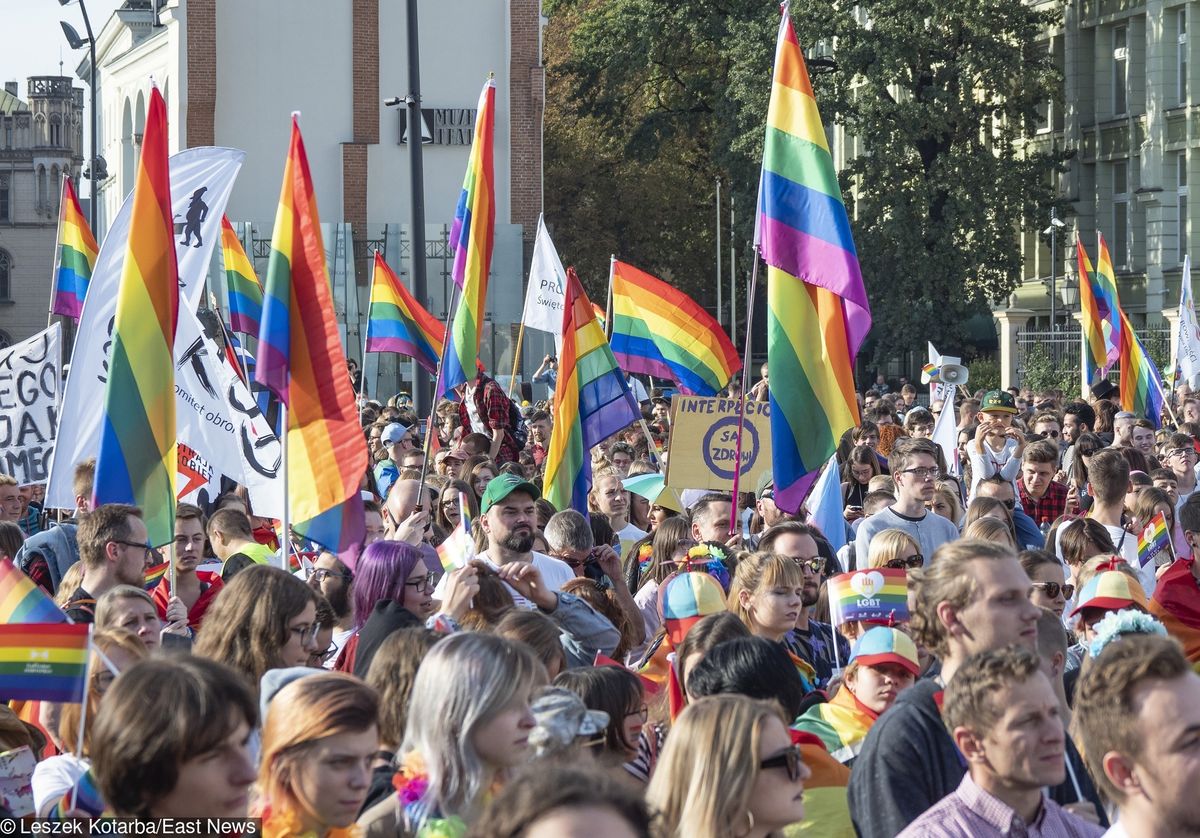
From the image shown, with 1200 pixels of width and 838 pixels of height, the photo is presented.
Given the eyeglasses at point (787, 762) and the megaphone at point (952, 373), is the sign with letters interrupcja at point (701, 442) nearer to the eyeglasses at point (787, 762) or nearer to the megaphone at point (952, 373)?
the eyeglasses at point (787, 762)

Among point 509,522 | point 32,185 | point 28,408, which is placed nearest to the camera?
point 509,522

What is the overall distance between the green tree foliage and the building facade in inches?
2786

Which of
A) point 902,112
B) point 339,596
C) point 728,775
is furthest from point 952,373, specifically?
point 902,112

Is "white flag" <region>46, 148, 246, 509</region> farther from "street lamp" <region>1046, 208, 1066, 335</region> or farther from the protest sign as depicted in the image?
"street lamp" <region>1046, 208, 1066, 335</region>

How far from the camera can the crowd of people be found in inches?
151

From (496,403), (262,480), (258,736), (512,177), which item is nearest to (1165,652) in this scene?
(258,736)

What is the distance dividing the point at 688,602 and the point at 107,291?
13.1ft

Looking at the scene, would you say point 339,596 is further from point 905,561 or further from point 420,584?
point 905,561

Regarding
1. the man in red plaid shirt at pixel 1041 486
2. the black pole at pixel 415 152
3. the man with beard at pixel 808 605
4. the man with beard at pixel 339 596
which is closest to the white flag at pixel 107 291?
the man with beard at pixel 339 596

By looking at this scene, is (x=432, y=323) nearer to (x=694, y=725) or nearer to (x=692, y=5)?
(x=694, y=725)

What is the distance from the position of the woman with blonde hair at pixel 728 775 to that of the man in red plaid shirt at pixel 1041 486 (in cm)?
823

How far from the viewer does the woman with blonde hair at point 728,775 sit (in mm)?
4082

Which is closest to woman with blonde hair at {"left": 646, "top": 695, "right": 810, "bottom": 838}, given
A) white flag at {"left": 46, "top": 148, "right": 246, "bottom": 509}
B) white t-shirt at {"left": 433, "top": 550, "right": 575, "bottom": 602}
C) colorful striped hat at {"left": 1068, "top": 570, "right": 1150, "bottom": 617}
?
colorful striped hat at {"left": 1068, "top": 570, "right": 1150, "bottom": 617}

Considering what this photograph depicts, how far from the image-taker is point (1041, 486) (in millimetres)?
12297
